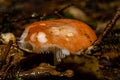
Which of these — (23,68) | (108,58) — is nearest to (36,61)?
(23,68)

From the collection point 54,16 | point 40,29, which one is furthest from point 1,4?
point 40,29

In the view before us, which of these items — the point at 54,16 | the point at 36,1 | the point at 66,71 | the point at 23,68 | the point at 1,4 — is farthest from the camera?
the point at 36,1

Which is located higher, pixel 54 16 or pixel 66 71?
pixel 54 16

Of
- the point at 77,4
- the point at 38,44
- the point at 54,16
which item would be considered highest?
the point at 77,4

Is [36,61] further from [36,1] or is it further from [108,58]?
[36,1]

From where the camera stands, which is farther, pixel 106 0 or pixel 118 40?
pixel 106 0

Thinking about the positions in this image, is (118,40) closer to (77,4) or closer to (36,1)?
(77,4)

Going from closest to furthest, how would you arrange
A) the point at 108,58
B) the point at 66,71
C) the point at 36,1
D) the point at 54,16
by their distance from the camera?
the point at 66,71 → the point at 108,58 → the point at 54,16 → the point at 36,1
